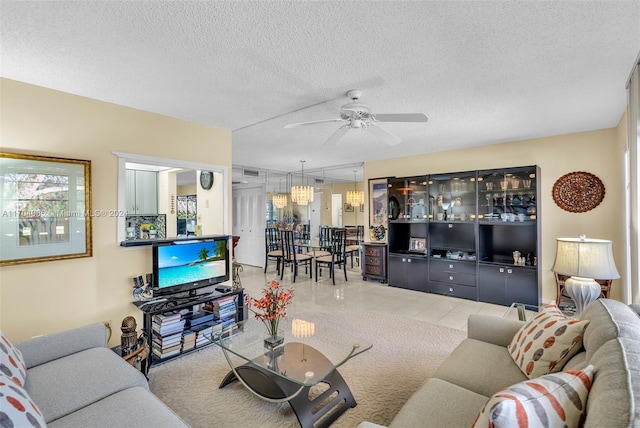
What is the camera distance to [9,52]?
2064 mm

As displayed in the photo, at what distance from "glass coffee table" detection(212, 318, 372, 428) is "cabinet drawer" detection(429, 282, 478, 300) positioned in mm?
3207

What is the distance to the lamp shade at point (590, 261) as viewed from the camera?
8.38 feet

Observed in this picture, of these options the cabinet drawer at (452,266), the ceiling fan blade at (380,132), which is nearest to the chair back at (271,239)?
the cabinet drawer at (452,266)

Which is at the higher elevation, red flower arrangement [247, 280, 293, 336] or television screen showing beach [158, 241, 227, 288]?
television screen showing beach [158, 241, 227, 288]

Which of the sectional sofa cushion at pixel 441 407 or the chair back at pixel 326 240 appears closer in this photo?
the sectional sofa cushion at pixel 441 407

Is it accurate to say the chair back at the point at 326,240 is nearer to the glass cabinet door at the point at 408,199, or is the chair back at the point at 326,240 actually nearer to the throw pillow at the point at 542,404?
the glass cabinet door at the point at 408,199

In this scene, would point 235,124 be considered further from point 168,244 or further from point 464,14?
point 464,14

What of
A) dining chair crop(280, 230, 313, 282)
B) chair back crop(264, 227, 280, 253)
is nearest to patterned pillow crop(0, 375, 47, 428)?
dining chair crop(280, 230, 313, 282)

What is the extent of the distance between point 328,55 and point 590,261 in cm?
279

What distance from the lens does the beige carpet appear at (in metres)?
2.09

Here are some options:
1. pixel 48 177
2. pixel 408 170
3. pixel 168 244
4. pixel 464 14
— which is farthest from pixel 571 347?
pixel 408 170

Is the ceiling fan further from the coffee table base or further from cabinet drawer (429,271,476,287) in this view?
cabinet drawer (429,271,476,287)

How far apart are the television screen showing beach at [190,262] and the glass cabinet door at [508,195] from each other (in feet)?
13.2

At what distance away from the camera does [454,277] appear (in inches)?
198
